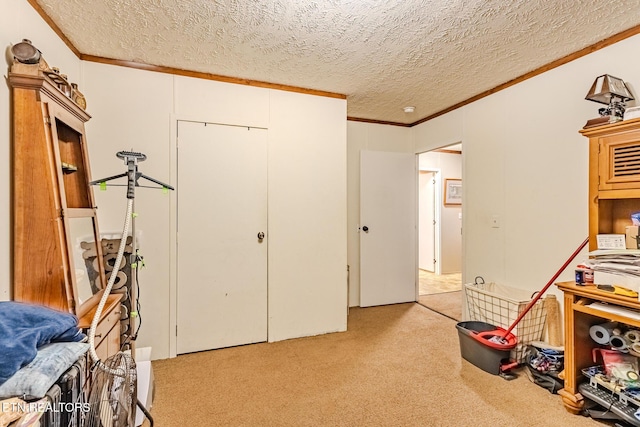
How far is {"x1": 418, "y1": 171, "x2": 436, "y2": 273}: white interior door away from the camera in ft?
20.6

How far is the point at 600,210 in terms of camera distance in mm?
2100

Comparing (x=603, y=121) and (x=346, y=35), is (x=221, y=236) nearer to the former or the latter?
(x=346, y=35)

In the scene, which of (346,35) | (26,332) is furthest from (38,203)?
(346,35)

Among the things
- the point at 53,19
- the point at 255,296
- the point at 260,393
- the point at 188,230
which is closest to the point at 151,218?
the point at 188,230

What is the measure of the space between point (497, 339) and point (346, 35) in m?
2.52

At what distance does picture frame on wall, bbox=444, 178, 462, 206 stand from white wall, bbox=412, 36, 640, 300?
8.88 feet

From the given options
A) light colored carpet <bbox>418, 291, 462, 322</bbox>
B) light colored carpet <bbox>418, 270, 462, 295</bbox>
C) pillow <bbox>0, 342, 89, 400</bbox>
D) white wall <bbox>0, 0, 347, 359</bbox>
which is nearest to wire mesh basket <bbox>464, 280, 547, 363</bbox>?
light colored carpet <bbox>418, 291, 462, 322</bbox>

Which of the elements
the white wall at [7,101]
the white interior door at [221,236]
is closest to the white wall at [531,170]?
the white interior door at [221,236]

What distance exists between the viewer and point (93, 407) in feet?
4.27

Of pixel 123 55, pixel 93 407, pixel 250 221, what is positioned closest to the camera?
pixel 93 407

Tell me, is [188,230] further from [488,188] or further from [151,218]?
[488,188]

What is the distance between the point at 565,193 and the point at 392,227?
2.02 meters

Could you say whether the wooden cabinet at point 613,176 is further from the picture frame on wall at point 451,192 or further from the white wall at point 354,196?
the picture frame on wall at point 451,192

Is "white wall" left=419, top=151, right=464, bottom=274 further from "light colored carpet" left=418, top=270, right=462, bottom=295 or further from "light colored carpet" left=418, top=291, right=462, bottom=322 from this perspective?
"light colored carpet" left=418, top=291, right=462, bottom=322
